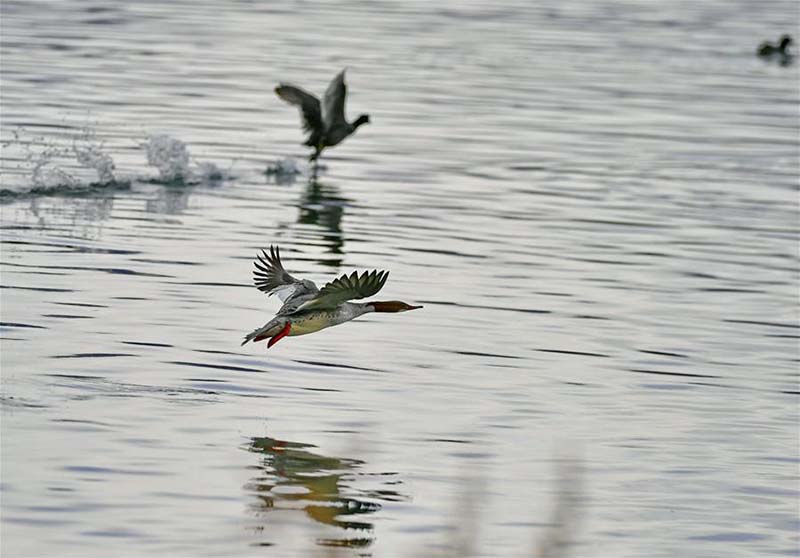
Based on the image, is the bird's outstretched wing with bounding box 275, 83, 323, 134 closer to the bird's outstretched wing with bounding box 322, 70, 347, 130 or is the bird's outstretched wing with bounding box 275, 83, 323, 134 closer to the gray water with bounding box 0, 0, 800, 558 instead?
the bird's outstretched wing with bounding box 322, 70, 347, 130

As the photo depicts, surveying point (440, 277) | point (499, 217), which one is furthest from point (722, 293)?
point (499, 217)

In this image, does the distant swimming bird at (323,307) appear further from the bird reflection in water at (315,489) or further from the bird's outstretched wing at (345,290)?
the bird reflection in water at (315,489)

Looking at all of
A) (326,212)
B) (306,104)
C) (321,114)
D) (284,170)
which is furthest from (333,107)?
(326,212)

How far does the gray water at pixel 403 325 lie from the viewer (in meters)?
9.16

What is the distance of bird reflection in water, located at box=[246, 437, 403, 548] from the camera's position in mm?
8852

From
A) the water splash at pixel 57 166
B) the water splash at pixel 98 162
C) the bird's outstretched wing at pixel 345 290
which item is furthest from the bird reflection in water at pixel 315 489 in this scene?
the water splash at pixel 98 162

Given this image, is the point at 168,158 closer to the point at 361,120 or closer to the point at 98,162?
the point at 98,162

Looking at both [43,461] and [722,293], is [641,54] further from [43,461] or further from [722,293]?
[43,461]

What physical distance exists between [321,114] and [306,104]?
8.7 inches

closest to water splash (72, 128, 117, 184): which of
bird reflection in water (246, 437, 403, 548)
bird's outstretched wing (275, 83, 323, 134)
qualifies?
bird's outstretched wing (275, 83, 323, 134)

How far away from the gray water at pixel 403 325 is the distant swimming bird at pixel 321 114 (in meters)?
0.53

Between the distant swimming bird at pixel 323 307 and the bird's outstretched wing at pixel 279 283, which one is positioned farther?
the bird's outstretched wing at pixel 279 283

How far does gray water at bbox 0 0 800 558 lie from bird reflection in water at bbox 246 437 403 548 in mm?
25

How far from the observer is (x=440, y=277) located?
16312 millimetres
